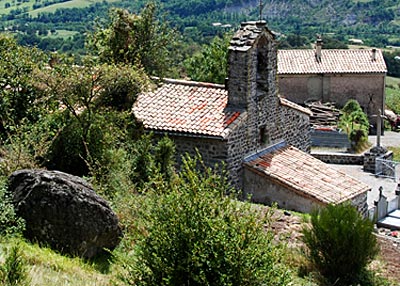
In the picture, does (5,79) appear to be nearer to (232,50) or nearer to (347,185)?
(232,50)

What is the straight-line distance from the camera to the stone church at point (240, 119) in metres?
19.0

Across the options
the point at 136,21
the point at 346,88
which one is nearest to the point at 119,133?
the point at 136,21

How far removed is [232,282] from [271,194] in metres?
11.0

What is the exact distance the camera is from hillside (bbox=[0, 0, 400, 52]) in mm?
108688

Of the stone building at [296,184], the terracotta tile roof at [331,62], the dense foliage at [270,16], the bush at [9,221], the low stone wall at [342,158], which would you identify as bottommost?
the dense foliage at [270,16]

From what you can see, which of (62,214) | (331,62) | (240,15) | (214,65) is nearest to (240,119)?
(62,214)

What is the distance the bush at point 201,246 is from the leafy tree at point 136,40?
15869mm

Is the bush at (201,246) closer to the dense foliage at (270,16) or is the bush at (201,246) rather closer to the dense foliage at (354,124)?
the dense foliage at (354,124)

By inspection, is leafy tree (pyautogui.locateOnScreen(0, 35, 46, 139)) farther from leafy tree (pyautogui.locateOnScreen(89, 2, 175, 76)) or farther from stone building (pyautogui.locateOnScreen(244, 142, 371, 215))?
stone building (pyautogui.locateOnScreen(244, 142, 371, 215))

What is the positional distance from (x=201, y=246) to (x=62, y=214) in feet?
10.8

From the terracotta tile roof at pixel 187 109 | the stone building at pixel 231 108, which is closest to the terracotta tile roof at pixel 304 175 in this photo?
the stone building at pixel 231 108

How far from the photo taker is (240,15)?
14112 cm

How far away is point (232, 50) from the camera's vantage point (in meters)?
19.6

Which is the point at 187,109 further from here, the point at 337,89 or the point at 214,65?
the point at 337,89
